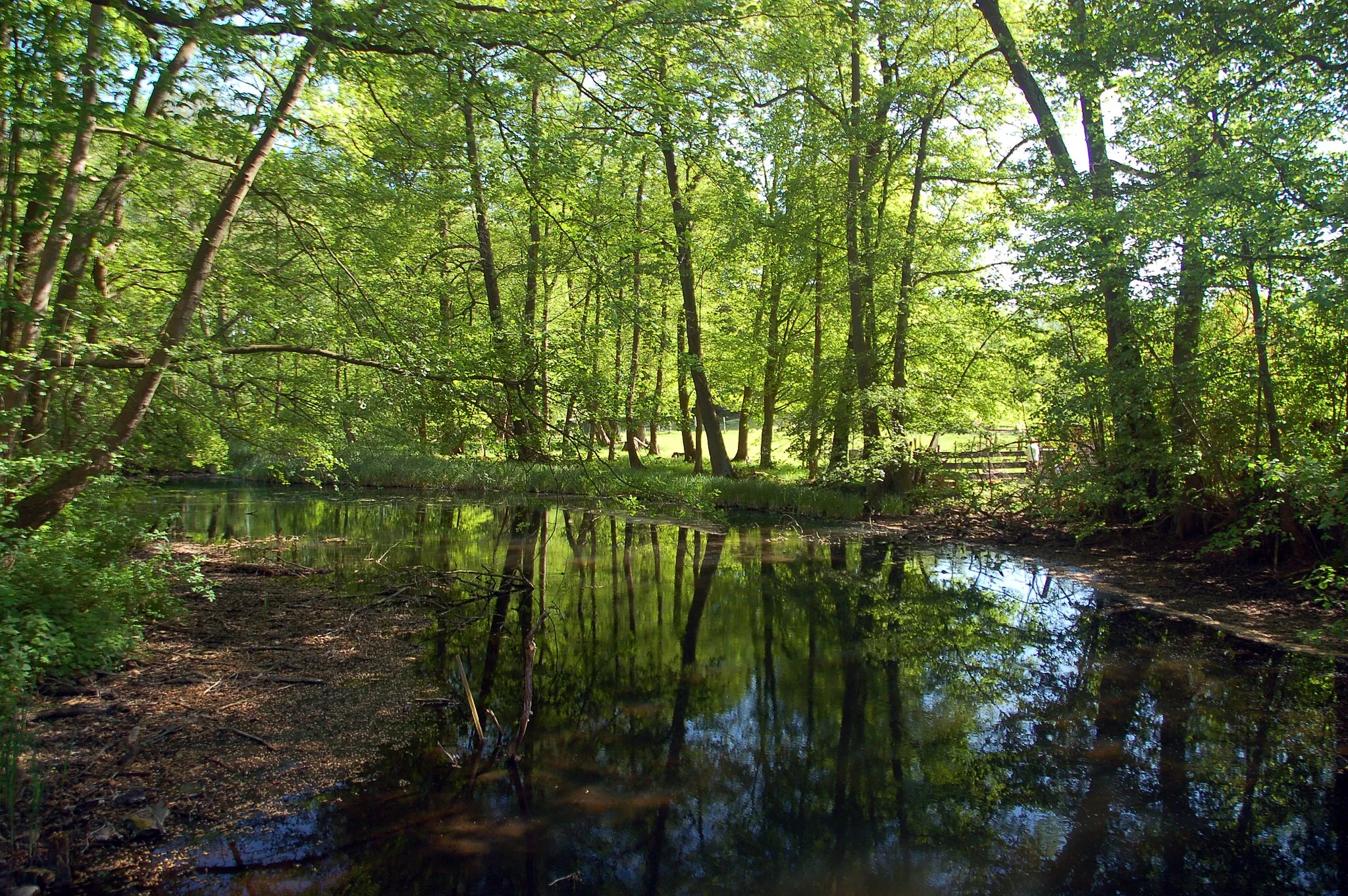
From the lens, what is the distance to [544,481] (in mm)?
19984

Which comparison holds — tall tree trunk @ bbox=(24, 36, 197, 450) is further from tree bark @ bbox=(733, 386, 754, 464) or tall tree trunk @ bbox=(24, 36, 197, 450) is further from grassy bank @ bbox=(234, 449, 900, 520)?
tree bark @ bbox=(733, 386, 754, 464)

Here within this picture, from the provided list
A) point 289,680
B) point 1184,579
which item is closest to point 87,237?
point 289,680

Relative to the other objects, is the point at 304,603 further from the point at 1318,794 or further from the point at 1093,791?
the point at 1318,794

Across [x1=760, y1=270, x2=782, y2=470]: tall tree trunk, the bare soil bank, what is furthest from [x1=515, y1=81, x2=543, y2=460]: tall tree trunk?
[x1=760, y1=270, x2=782, y2=470]: tall tree trunk

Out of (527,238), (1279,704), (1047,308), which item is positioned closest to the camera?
(1279,704)

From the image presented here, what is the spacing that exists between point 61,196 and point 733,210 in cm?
1012

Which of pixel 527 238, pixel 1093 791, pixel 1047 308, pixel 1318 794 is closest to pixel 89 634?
pixel 1093 791

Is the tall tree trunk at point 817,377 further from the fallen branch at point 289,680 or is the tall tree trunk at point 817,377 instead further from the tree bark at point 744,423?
the fallen branch at point 289,680

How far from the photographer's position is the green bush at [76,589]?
481 cm

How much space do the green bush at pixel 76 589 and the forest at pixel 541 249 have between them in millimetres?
49

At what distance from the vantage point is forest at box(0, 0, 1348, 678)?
575 cm

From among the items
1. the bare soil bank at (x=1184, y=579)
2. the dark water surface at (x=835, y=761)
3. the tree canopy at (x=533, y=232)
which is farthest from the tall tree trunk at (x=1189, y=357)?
the dark water surface at (x=835, y=761)

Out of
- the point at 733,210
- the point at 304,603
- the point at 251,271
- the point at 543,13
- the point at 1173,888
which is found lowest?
the point at 1173,888

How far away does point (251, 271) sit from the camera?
28.0 ft
